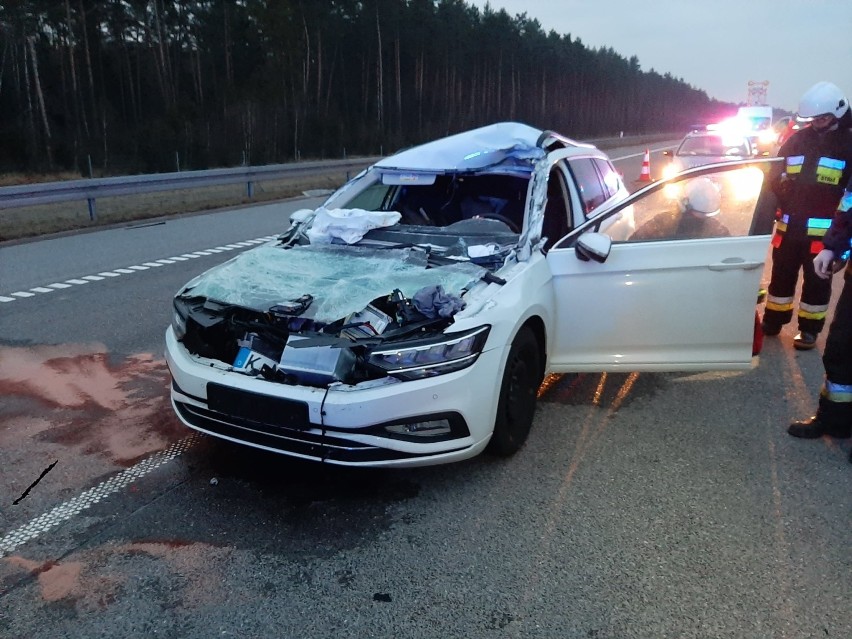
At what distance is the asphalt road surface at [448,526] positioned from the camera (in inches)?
104

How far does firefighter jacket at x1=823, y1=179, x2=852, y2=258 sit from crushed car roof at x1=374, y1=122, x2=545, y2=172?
1809mm

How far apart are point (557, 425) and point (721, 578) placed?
1.56 metres


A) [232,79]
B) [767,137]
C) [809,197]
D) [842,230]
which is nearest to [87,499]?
[842,230]

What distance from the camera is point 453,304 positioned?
11.2ft

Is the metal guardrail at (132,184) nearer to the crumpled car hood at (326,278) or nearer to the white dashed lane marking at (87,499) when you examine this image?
the crumpled car hood at (326,278)

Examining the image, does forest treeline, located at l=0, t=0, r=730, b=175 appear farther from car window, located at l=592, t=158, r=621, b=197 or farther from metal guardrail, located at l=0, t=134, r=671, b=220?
car window, located at l=592, t=158, r=621, b=197

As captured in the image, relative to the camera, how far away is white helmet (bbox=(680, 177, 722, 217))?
14.7ft

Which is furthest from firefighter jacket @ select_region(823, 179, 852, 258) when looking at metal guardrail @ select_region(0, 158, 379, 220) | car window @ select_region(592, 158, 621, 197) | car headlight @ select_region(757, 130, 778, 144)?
car headlight @ select_region(757, 130, 778, 144)

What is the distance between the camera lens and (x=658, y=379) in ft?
16.7

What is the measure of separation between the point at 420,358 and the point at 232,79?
44428mm

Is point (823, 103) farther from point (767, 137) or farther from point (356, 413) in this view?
point (767, 137)

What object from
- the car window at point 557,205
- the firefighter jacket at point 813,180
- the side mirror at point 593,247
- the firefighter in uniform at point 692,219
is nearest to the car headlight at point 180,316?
the side mirror at point 593,247

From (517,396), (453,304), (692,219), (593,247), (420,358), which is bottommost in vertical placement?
(517,396)

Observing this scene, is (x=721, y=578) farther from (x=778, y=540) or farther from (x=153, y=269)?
(x=153, y=269)
